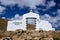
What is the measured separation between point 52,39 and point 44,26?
9.82 m

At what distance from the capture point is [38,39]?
25.5m

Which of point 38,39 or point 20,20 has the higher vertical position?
point 20,20

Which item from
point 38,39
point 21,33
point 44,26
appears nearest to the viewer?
point 38,39

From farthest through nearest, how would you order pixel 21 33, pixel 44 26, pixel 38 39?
pixel 44 26 → pixel 21 33 → pixel 38 39

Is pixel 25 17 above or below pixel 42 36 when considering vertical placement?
above

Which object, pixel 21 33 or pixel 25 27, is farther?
pixel 25 27

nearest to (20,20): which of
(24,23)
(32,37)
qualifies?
(24,23)

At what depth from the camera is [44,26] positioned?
116ft

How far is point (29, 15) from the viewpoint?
36438 mm

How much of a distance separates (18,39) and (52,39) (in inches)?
191

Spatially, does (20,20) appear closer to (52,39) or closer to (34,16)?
(34,16)

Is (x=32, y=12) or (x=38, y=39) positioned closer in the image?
(x=38, y=39)

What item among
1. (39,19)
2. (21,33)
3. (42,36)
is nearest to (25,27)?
(39,19)

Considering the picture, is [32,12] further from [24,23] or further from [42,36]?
[42,36]
